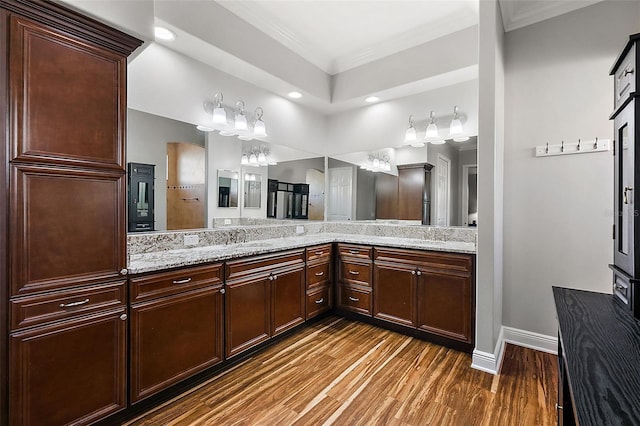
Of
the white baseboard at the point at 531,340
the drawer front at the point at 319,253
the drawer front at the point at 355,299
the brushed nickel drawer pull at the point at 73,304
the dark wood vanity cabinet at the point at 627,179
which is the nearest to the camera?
the dark wood vanity cabinet at the point at 627,179

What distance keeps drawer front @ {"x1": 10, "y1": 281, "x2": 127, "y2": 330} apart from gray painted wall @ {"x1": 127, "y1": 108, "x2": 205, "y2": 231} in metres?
0.84

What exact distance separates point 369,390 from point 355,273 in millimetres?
1369

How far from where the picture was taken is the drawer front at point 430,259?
270 cm

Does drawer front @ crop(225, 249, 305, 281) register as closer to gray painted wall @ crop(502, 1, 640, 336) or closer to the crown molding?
gray painted wall @ crop(502, 1, 640, 336)

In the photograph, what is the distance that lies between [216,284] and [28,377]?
1068 millimetres

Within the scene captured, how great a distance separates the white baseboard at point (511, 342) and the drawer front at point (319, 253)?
166cm

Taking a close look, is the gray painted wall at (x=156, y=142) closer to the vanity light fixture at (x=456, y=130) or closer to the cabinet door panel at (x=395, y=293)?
the cabinet door panel at (x=395, y=293)

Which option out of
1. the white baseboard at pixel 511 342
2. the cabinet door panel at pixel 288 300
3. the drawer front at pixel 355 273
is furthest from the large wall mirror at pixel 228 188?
the white baseboard at pixel 511 342

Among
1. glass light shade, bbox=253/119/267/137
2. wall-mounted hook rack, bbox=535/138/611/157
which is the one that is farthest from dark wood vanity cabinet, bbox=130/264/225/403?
wall-mounted hook rack, bbox=535/138/611/157

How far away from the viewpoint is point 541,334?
2.83 m

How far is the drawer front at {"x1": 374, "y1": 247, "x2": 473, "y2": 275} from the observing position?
2.70 m

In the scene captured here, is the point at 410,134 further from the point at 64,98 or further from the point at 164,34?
the point at 64,98

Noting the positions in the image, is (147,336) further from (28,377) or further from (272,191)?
(272,191)

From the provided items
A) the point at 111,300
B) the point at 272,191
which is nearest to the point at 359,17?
the point at 272,191
